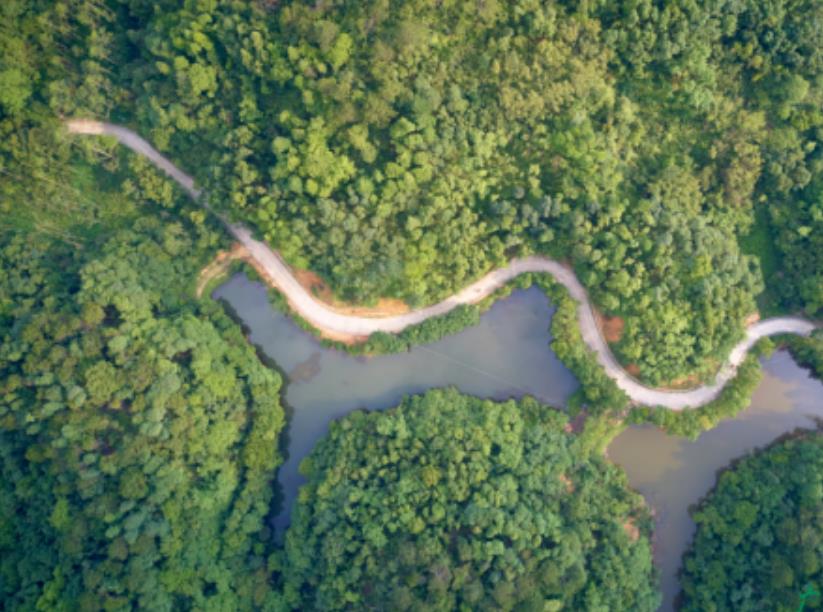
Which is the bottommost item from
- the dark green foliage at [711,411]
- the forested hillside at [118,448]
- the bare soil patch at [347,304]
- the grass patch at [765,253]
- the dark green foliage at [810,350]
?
the forested hillside at [118,448]

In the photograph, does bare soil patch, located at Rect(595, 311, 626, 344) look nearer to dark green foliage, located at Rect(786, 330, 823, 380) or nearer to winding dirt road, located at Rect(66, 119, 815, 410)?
winding dirt road, located at Rect(66, 119, 815, 410)

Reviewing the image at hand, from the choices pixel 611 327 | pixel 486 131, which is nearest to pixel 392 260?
pixel 486 131

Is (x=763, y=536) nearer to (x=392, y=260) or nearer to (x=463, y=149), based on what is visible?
(x=392, y=260)

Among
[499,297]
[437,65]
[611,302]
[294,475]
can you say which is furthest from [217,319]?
[611,302]

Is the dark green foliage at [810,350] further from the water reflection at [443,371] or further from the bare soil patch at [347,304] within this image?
the bare soil patch at [347,304]

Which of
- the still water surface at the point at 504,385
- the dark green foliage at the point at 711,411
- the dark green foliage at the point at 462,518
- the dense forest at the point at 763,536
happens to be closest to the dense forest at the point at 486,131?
the dark green foliage at the point at 711,411
